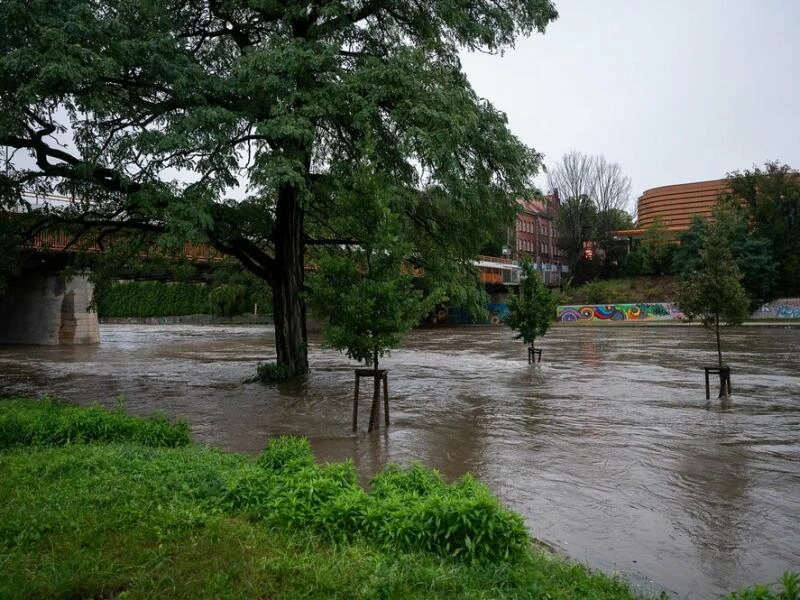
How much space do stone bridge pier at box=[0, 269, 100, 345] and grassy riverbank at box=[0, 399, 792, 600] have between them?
1542 inches

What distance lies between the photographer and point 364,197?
12.1 m

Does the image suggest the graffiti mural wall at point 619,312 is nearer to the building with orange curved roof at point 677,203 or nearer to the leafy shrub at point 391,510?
the building with orange curved roof at point 677,203

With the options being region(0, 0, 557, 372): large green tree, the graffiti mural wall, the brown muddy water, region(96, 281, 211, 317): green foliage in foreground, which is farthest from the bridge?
the graffiti mural wall

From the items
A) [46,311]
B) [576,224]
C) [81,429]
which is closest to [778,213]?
[576,224]

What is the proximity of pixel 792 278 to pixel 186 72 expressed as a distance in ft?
183

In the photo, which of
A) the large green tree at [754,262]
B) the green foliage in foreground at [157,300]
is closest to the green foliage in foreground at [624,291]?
the large green tree at [754,262]

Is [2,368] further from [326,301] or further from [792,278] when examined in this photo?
[792,278]

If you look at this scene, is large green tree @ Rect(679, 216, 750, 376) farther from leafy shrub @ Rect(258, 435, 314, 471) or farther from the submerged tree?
leafy shrub @ Rect(258, 435, 314, 471)

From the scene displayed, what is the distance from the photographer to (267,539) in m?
4.91

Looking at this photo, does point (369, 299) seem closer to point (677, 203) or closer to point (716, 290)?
point (716, 290)

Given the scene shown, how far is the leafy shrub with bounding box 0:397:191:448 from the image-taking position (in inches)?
341

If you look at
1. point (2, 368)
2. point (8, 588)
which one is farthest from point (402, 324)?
point (2, 368)

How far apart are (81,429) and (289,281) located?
11.6m

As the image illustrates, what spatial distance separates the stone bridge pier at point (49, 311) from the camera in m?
42.2
